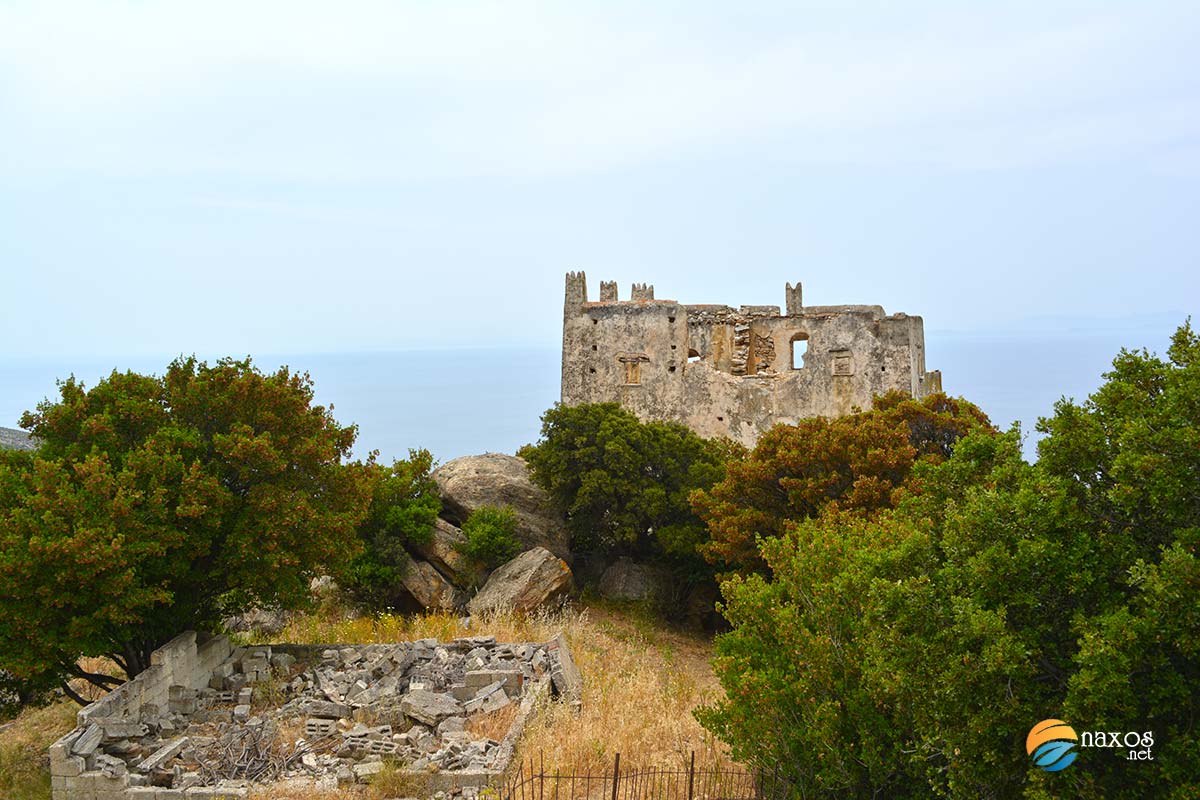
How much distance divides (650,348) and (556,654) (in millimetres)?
16182

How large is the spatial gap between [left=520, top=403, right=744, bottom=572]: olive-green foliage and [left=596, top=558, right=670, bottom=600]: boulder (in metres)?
0.52

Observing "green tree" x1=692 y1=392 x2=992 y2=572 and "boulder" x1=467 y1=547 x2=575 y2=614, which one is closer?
"green tree" x1=692 y1=392 x2=992 y2=572

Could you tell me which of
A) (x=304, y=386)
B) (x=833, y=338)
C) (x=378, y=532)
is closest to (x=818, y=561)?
(x=304, y=386)

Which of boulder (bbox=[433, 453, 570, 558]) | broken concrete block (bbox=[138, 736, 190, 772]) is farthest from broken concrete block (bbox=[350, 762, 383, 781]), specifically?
boulder (bbox=[433, 453, 570, 558])

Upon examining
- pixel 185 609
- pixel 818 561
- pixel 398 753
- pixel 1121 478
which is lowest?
pixel 398 753

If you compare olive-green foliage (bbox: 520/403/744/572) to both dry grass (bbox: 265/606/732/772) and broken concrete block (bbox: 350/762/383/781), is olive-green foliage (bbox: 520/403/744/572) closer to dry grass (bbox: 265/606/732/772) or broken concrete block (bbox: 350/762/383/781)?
dry grass (bbox: 265/606/732/772)

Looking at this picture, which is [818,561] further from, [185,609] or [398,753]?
[185,609]

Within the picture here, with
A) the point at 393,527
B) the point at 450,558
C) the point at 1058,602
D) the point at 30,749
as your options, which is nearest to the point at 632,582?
the point at 450,558

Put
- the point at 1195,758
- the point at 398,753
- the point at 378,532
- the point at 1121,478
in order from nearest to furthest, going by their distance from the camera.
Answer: the point at 1195,758 → the point at 1121,478 → the point at 398,753 → the point at 378,532

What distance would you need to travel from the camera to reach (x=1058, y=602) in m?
7.57

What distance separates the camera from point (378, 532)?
22.5 metres

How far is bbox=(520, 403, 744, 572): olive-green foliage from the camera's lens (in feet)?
79.4

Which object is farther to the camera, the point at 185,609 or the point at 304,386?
the point at 304,386

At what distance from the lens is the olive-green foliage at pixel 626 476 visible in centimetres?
2420
